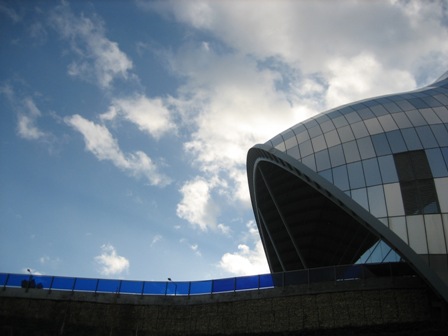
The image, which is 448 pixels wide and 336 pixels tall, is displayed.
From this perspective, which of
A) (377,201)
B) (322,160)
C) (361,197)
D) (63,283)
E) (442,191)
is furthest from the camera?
(63,283)

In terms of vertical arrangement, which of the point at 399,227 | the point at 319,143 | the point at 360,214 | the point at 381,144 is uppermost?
the point at 319,143

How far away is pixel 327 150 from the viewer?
1027 inches

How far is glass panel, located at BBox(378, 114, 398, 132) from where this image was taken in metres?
24.8

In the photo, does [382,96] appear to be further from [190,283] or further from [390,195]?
[190,283]

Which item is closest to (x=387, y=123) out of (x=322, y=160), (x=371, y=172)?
(x=371, y=172)

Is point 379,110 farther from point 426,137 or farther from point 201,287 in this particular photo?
point 201,287

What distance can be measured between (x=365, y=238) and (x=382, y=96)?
1009 centimetres

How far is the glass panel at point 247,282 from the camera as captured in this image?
23266 millimetres

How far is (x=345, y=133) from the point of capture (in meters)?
26.3

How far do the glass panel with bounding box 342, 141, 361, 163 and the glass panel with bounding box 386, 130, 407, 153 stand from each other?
6.29ft

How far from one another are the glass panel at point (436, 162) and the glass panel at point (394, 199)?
202 cm

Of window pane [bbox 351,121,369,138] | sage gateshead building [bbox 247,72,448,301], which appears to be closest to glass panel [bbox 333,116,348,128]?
sage gateshead building [bbox 247,72,448,301]

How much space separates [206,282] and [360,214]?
9703mm


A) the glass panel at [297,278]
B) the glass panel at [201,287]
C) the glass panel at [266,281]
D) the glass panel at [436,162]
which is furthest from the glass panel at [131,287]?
the glass panel at [436,162]
